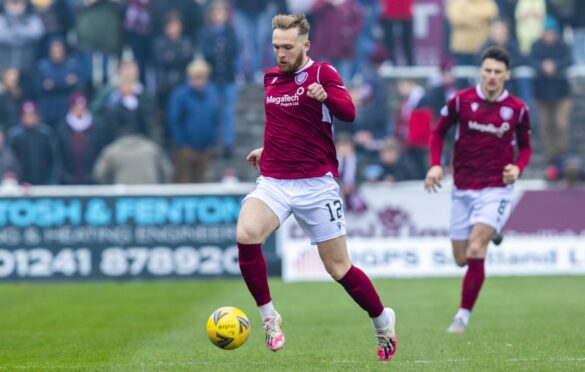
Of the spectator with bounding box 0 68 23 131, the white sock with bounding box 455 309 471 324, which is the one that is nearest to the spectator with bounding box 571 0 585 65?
the spectator with bounding box 0 68 23 131

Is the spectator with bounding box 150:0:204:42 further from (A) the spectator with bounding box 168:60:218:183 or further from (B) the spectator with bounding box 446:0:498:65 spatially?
(B) the spectator with bounding box 446:0:498:65

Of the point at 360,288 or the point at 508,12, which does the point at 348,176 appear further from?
the point at 360,288

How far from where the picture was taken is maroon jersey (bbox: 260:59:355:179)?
30.8 ft

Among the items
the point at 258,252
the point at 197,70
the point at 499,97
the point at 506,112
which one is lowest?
the point at 258,252

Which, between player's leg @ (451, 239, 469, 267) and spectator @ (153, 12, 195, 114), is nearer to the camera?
player's leg @ (451, 239, 469, 267)

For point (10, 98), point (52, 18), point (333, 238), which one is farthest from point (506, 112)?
point (52, 18)

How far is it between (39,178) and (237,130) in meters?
3.86

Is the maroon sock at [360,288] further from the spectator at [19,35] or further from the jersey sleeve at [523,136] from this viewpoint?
the spectator at [19,35]

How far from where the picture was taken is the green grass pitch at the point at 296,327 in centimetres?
966

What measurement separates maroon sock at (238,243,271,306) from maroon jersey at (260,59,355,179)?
0.60 metres

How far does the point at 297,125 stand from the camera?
31.0 feet

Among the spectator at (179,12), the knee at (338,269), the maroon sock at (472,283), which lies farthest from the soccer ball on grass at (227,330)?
the spectator at (179,12)

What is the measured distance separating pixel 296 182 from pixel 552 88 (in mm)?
13722

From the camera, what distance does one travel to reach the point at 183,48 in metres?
22.0
